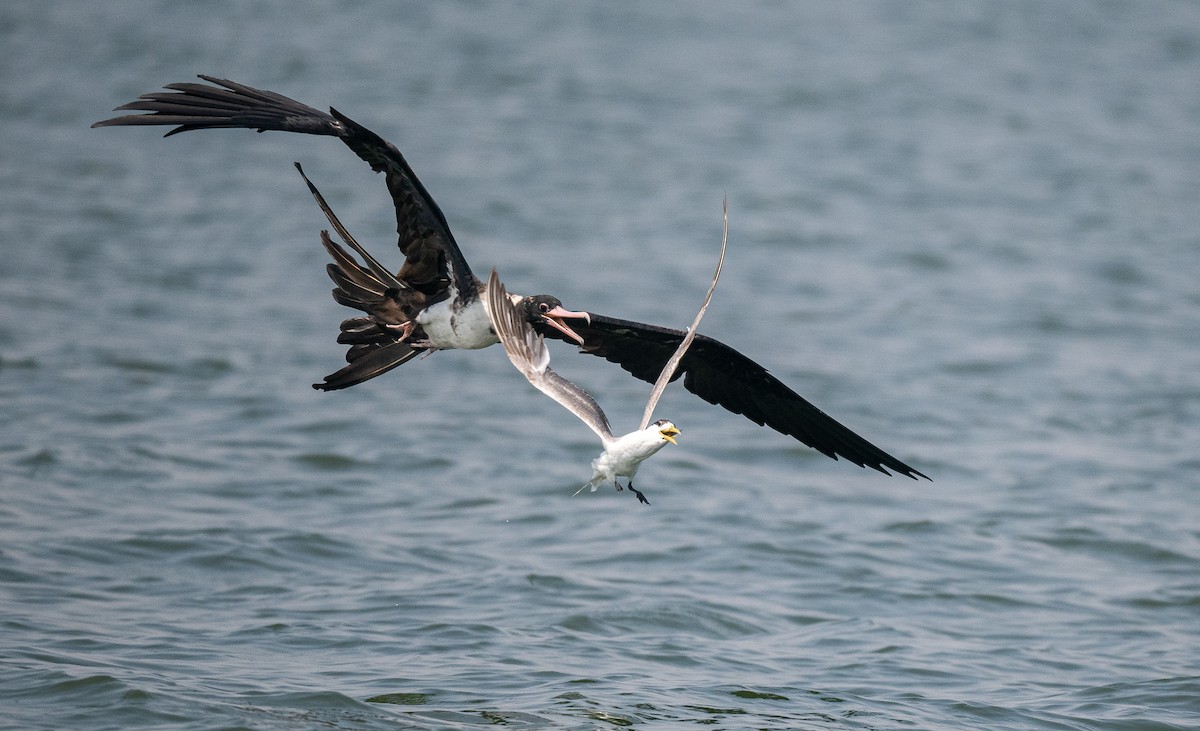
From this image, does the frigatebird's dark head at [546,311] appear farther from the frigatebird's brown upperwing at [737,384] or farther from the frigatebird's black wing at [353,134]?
the frigatebird's brown upperwing at [737,384]

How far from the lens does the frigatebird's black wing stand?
19.4 feet

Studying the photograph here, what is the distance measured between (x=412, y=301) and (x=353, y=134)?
2.91 feet

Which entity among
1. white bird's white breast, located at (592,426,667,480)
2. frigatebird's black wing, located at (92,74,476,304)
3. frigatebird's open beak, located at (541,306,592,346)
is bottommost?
white bird's white breast, located at (592,426,667,480)

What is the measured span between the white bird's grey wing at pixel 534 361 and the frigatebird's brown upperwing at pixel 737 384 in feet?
5.42

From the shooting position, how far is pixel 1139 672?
7.97m

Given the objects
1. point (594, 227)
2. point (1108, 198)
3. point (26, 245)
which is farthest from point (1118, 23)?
point (26, 245)

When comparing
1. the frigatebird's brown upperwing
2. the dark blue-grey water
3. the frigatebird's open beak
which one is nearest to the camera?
the frigatebird's open beak

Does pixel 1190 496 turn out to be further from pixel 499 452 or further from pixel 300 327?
pixel 300 327

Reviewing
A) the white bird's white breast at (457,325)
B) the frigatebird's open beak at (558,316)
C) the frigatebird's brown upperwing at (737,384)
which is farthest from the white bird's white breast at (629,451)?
the frigatebird's brown upperwing at (737,384)

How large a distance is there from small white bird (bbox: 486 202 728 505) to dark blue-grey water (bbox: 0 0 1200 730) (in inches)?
76.3

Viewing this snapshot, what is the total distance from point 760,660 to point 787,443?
14.6 feet

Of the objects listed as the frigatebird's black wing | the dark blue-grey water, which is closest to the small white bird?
the frigatebird's black wing

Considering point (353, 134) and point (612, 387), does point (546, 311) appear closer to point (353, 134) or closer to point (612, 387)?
point (353, 134)

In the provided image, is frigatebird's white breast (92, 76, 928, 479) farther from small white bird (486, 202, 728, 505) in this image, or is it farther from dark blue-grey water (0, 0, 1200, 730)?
dark blue-grey water (0, 0, 1200, 730)
